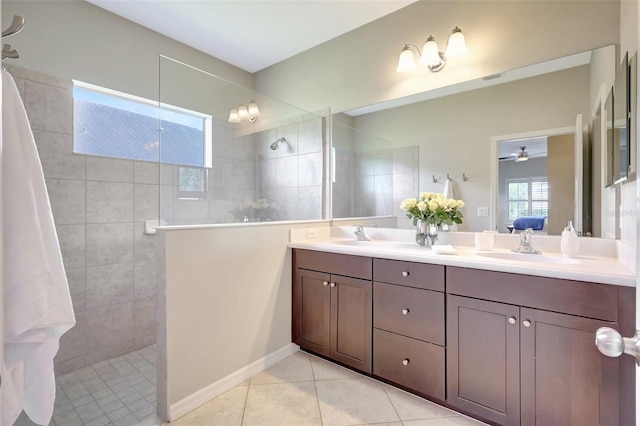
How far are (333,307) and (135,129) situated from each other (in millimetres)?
2099

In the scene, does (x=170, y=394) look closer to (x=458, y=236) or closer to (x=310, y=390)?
(x=310, y=390)

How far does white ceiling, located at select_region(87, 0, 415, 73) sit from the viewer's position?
7.42 feet

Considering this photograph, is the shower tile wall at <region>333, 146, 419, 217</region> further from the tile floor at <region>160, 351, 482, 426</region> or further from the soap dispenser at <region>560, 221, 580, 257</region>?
the tile floor at <region>160, 351, 482, 426</region>

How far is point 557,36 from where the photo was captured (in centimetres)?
176

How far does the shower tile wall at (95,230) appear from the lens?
2039 millimetres

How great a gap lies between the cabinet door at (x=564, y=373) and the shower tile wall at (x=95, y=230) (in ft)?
8.57

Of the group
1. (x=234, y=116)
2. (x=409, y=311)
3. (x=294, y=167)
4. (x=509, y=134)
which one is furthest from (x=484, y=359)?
(x=234, y=116)

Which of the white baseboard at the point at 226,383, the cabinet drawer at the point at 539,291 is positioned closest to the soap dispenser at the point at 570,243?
the cabinet drawer at the point at 539,291

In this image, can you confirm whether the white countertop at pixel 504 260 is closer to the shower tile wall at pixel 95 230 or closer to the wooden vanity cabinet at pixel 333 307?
the wooden vanity cabinet at pixel 333 307

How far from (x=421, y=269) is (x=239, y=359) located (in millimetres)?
1301

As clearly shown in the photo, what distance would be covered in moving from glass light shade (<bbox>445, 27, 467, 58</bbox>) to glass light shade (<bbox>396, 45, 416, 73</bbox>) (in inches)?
10.7

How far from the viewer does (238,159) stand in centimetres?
250

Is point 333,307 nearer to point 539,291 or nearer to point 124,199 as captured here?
point 539,291

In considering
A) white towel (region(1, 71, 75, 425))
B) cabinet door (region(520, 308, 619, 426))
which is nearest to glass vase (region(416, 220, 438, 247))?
cabinet door (region(520, 308, 619, 426))
